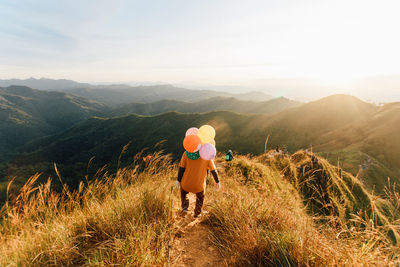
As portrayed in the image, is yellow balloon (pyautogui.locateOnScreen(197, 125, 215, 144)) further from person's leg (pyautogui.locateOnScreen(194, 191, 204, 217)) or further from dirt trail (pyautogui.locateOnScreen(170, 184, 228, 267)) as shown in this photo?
dirt trail (pyautogui.locateOnScreen(170, 184, 228, 267))

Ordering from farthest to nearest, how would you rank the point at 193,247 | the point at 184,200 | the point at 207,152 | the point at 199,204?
the point at 184,200 → the point at 199,204 → the point at 207,152 → the point at 193,247

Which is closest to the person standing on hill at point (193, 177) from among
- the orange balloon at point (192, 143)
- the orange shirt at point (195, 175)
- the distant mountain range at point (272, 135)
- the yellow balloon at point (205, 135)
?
the orange shirt at point (195, 175)

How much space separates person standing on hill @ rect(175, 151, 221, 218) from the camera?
369 cm

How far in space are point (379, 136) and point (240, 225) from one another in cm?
4137

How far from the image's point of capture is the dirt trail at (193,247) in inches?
86.4

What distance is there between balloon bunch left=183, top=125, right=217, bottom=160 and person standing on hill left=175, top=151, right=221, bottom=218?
0.19 meters

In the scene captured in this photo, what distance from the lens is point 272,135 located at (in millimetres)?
68375

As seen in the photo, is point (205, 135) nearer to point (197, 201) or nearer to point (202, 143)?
point (202, 143)

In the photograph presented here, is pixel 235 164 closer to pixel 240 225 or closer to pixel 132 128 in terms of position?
pixel 240 225

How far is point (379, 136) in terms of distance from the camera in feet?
97.8

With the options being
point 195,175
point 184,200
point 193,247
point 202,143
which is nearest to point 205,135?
point 202,143

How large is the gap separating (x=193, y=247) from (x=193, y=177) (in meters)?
1.43

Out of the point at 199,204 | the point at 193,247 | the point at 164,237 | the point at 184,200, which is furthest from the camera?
the point at 184,200

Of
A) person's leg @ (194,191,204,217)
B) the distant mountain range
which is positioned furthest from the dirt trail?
the distant mountain range
